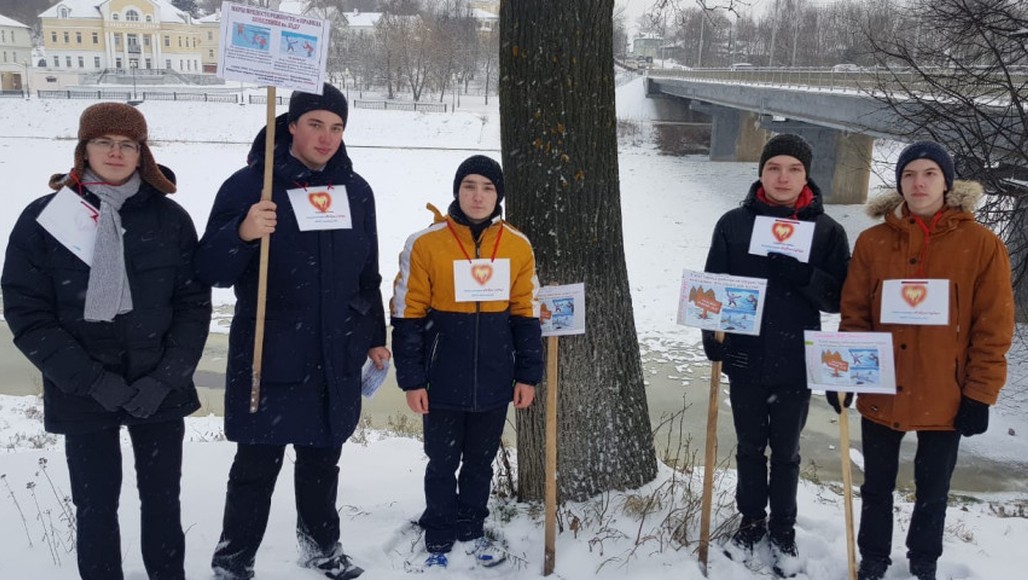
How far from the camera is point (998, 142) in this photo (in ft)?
34.6

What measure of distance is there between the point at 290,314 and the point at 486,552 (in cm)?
156

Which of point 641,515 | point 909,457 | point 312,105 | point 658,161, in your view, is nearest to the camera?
point 312,105

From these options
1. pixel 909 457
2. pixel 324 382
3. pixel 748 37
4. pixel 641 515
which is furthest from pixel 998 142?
pixel 748 37

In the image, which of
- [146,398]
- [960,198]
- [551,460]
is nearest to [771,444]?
[551,460]

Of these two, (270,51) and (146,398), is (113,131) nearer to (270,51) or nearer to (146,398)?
(270,51)

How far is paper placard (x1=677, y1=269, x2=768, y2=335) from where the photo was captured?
11.3 feet

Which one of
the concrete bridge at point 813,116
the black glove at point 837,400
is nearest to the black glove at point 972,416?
the black glove at point 837,400

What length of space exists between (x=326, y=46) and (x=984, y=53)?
10.1 metres

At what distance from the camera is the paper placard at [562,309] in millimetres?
3648

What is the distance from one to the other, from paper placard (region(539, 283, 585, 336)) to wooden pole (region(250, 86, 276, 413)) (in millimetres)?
1311

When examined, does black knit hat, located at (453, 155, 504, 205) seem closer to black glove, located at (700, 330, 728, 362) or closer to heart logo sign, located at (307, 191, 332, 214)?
heart logo sign, located at (307, 191, 332, 214)

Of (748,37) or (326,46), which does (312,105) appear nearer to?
(326,46)

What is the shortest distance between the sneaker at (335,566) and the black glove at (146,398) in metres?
1.16

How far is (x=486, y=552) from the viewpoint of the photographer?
3723mm
